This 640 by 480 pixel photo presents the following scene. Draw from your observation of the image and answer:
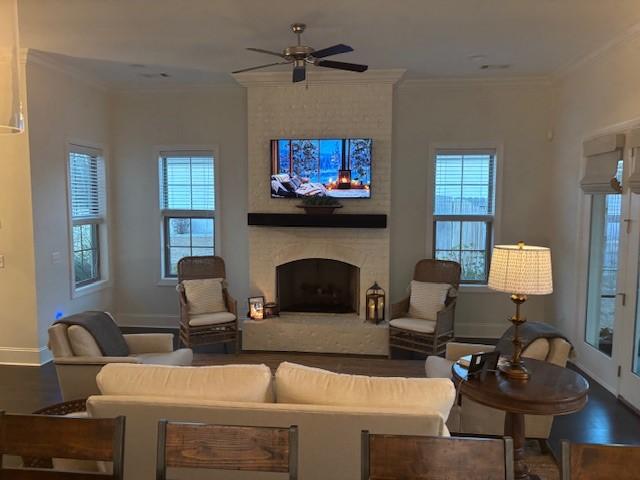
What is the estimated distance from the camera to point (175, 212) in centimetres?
608

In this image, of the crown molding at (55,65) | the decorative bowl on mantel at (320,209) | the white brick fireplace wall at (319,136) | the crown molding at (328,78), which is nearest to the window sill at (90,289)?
the white brick fireplace wall at (319,136)

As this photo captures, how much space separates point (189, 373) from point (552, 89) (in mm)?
5135

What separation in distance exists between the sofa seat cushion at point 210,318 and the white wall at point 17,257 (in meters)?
1.54

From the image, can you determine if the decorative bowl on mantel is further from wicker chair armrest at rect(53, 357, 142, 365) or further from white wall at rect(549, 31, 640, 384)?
wicker chair armrest at rect(53, 357, 142, 365)

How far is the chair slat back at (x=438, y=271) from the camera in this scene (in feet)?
17.2

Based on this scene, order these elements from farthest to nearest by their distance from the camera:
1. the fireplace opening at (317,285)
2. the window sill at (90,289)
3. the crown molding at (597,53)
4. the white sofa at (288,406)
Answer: the fireplace opening at (317,285), the window sill at (90,289), the crown molding at (597,53), the white sofa at (288,406)

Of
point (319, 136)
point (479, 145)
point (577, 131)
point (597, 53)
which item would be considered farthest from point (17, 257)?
point (597, 53)

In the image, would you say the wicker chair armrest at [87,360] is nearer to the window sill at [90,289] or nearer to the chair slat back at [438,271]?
the window sill at [90,289]

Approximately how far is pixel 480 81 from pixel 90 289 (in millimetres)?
5202

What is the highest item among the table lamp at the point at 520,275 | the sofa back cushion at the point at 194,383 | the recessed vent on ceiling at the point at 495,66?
the recessed vent on ceiling at the point at 495,66

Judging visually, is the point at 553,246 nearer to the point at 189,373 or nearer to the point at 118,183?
the point at 189,373

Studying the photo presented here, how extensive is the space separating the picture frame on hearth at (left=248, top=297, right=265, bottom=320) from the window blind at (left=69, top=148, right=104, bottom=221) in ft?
7.34

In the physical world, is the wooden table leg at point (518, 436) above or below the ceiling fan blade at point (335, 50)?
below

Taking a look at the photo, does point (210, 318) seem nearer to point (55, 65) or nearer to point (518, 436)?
point (55, 65)
